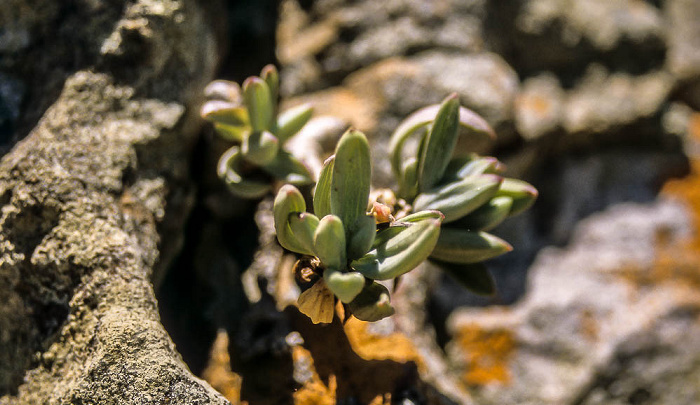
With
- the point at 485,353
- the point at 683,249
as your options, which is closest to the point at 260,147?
the point at 485,353

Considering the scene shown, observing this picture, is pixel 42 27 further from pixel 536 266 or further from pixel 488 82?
pixel 536 266

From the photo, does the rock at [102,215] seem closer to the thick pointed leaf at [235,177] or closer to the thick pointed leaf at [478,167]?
the thick pointed leaf at [235,177]

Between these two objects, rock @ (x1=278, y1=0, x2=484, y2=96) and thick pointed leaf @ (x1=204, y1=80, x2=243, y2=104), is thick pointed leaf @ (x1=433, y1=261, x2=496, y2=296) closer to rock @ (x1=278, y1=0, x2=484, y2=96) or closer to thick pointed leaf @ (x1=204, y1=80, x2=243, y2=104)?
thick pointed leaf @ (x1=204, y1=80, x2=243, y2=104)

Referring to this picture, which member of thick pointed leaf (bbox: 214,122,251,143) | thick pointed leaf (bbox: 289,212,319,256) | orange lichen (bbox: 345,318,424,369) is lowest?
orange lichen (bbox: 345,318,424,369)

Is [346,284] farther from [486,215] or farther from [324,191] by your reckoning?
[486,215]

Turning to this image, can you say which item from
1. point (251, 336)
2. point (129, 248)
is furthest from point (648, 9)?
point (129, 248)

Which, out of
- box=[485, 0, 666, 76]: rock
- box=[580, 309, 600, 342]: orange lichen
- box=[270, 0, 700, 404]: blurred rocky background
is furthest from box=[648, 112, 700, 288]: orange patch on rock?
box=[485, 0, 666, 76]: rock

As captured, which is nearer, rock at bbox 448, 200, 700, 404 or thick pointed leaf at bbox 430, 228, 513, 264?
thick pointed leaf at bbox 430, 228, 513, 264
